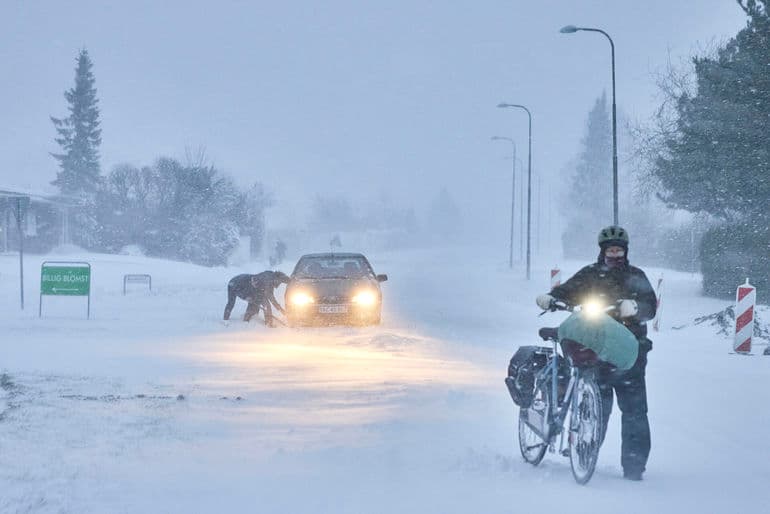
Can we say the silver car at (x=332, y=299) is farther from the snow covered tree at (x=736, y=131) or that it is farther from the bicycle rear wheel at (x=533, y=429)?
the snow covered tree at (x=736, y=131)

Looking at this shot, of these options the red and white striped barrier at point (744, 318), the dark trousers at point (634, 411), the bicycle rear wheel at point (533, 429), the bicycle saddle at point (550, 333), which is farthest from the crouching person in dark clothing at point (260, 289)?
the dark trousers at point (634, 411)

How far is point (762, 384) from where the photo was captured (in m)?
10.6

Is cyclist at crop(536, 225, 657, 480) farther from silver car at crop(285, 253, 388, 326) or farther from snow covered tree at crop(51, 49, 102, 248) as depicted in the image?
snow covered tree at crop(51, 49, 102, 248)

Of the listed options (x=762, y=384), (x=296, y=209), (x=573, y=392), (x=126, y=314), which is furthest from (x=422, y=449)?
(x=296, y=209)

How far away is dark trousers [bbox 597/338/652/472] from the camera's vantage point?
566 cm

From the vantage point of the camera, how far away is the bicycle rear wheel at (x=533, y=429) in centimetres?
587

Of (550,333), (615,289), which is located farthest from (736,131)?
(550,333)

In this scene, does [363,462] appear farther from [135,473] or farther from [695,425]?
[695,425]

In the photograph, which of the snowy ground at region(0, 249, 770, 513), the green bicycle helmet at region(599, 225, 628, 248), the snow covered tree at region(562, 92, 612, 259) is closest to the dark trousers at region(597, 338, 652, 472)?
the snowy ground at region(0, 249, 770, 513)

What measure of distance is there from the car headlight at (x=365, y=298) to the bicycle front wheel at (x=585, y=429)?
1132 cm

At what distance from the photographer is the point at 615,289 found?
5.75 metres

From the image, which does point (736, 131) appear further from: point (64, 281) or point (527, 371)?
point (527, 371)

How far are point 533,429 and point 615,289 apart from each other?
1.15 metres

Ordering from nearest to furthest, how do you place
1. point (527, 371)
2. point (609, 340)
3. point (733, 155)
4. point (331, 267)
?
point (609, 340) → point (527, 371) → point (331, 267) → point (733, 155)
